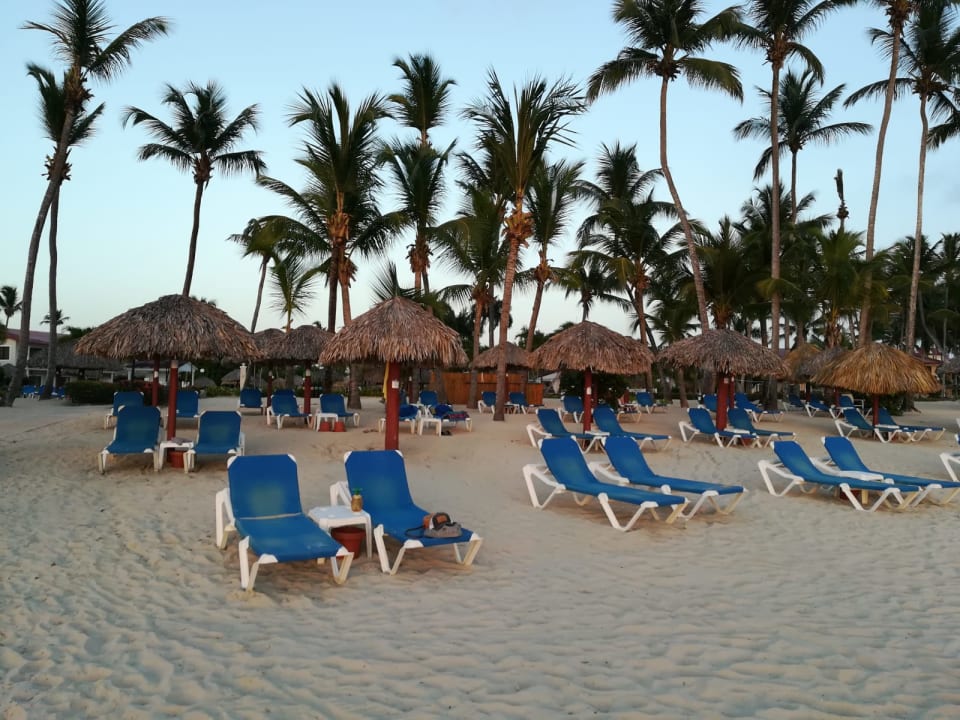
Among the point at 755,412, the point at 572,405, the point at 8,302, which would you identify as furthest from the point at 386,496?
the point at 8,302

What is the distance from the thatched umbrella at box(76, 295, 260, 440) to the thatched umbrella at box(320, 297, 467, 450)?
4.85ft

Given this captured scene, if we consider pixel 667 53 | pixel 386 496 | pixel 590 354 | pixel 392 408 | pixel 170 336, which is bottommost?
pixel 386 496

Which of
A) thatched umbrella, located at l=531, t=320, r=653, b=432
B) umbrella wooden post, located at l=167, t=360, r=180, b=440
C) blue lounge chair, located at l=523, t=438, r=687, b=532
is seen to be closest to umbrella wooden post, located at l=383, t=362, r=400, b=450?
blue lounge chair, located at l=523, t=438, r=687, b=532

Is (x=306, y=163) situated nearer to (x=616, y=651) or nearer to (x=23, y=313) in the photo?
(x=23, y=313)

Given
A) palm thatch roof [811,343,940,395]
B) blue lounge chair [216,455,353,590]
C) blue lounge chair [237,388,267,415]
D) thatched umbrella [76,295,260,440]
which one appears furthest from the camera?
blue lounge chair [237,388,267,415]

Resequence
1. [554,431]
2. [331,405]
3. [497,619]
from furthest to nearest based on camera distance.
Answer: [331,405] → [554,431] → [497,619]

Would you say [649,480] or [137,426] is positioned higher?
[137,426]

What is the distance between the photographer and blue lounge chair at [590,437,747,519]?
22.2 feet

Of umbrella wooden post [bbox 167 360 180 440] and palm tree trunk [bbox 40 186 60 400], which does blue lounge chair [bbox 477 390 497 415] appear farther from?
palm tree trunk [bbox 40 186 60 400]

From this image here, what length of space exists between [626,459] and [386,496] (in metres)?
3.33

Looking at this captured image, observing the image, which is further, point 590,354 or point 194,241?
point 194,241

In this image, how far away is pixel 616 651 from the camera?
3.46 meters

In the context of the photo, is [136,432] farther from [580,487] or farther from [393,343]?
[580,487]

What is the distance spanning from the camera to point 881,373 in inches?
602
